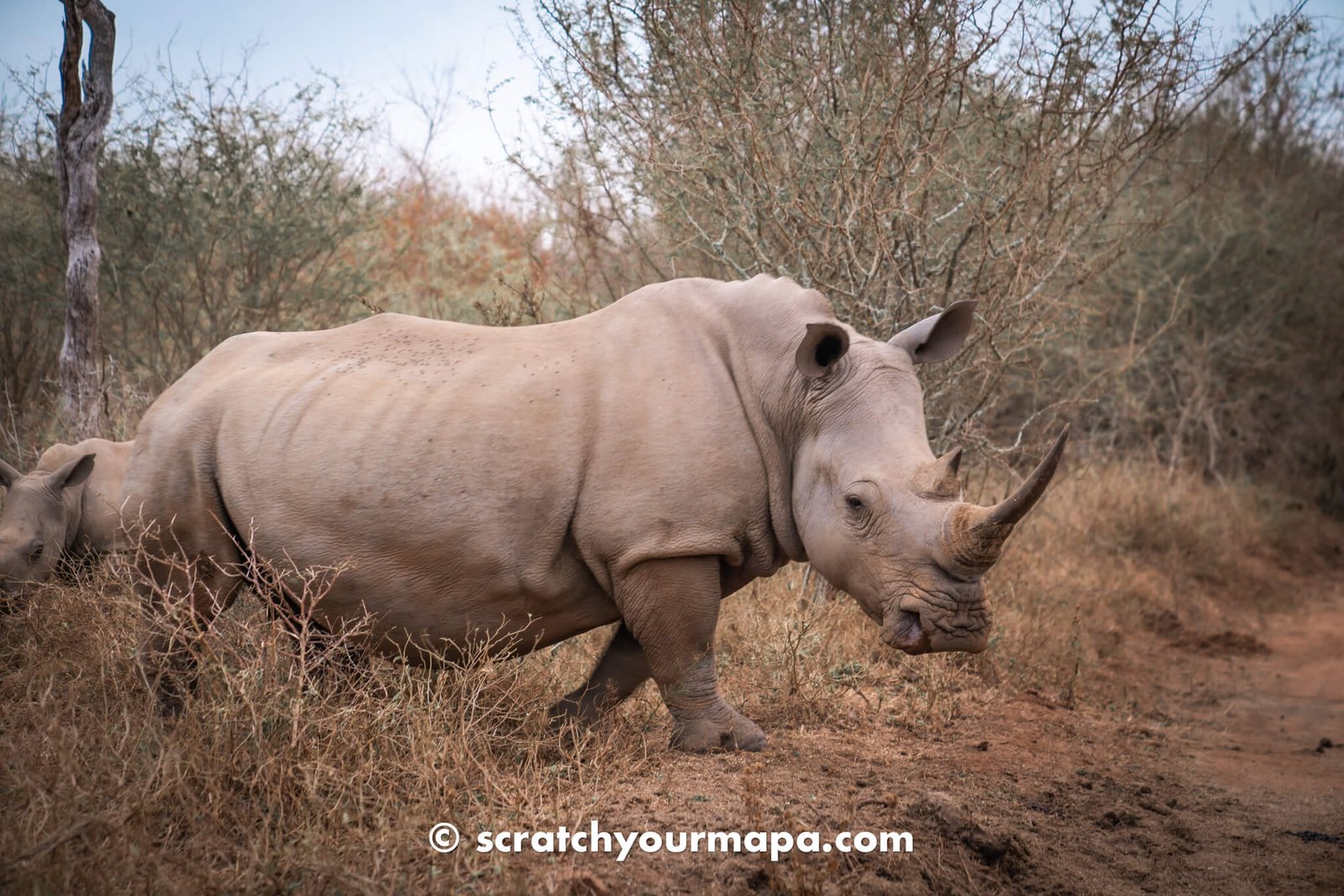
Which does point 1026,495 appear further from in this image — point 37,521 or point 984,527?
point 37,521

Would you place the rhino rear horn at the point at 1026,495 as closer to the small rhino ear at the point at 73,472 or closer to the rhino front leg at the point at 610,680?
the rhino front leg at the point at 610,680

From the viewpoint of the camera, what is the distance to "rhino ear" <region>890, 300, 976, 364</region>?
457 cm

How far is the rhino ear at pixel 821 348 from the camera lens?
13.7 ft

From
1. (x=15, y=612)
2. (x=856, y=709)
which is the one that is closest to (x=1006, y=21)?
(x=856, y=709)

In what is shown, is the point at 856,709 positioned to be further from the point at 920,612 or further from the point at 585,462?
the point at 585,462

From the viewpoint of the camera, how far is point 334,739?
12.2 feet

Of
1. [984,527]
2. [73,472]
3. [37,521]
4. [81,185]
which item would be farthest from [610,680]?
[81,185]

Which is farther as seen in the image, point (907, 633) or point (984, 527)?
point (907, 633)

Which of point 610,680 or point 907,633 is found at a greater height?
point 907,633

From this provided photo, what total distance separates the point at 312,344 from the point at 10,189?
24.9ft

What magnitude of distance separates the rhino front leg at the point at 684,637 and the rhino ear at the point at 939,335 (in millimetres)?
1191

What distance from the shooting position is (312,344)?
4840 mm

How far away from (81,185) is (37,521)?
2.88 m
